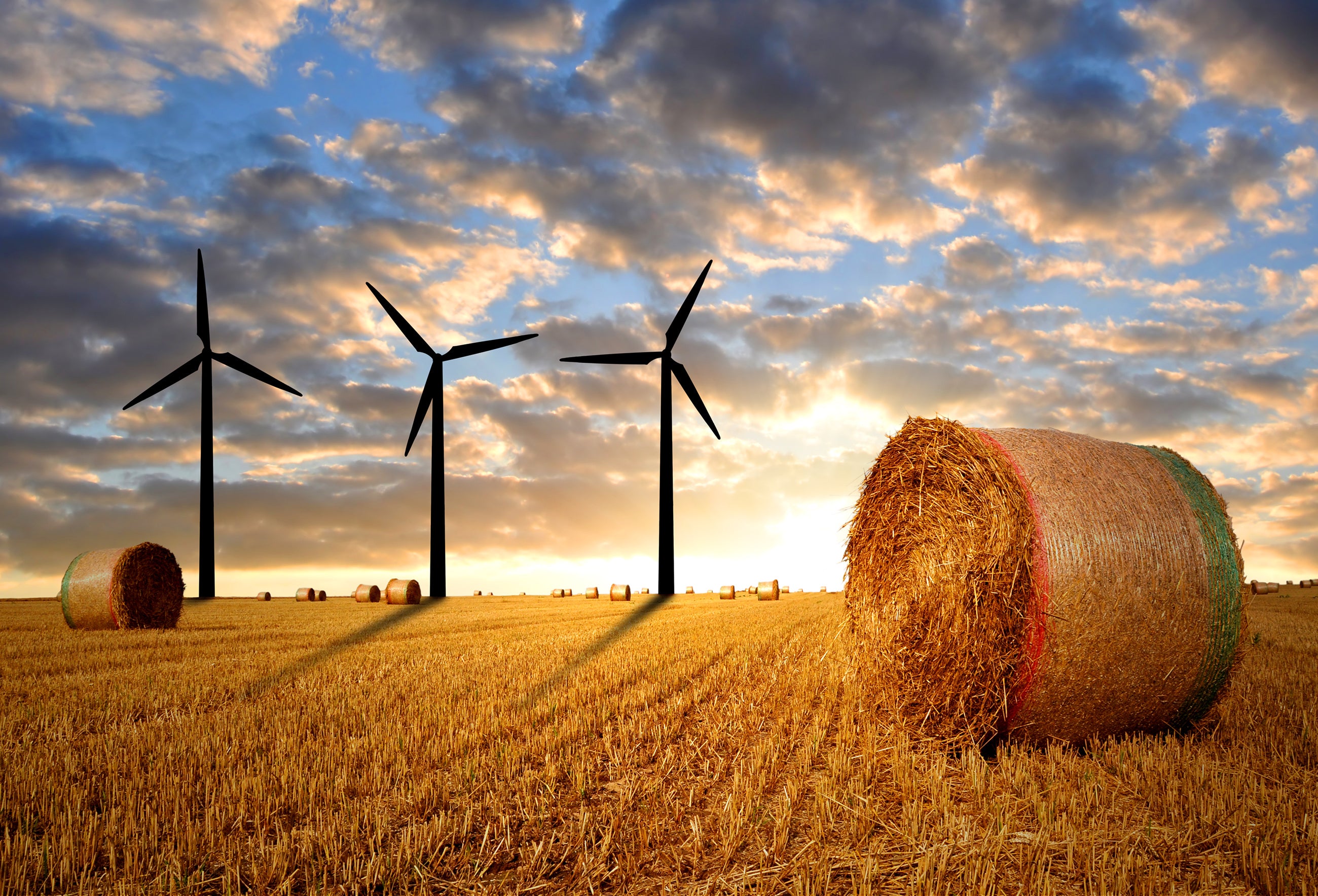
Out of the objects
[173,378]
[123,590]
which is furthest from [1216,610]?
[173,378]

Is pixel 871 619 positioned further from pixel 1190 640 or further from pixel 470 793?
pixel 470 793

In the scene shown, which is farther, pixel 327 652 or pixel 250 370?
pixel 250 370

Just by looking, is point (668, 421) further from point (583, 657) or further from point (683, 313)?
point (583, 657)

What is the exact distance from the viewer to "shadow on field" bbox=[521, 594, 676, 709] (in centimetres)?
838

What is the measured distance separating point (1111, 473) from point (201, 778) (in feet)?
25.5

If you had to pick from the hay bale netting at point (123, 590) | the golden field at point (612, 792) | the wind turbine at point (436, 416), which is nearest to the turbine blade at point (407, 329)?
the wind turbine at point (436, 416)

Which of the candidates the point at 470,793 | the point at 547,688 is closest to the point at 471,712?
the point at 547,688

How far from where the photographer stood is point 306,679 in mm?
9805

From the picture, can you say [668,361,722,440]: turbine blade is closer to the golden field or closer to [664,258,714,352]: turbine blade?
[664,258,714,352]: turbine blade

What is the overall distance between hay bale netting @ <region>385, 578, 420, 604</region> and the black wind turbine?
1501cm

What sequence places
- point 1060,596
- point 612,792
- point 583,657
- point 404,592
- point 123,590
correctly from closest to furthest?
point 612,792 → point 1060,596 → point 583,657 → point 123,590 → point 404,592

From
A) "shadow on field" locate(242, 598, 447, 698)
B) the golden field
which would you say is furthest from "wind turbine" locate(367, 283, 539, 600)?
the golden field

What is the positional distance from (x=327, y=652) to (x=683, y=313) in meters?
24.4

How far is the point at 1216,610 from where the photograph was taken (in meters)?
6.46
